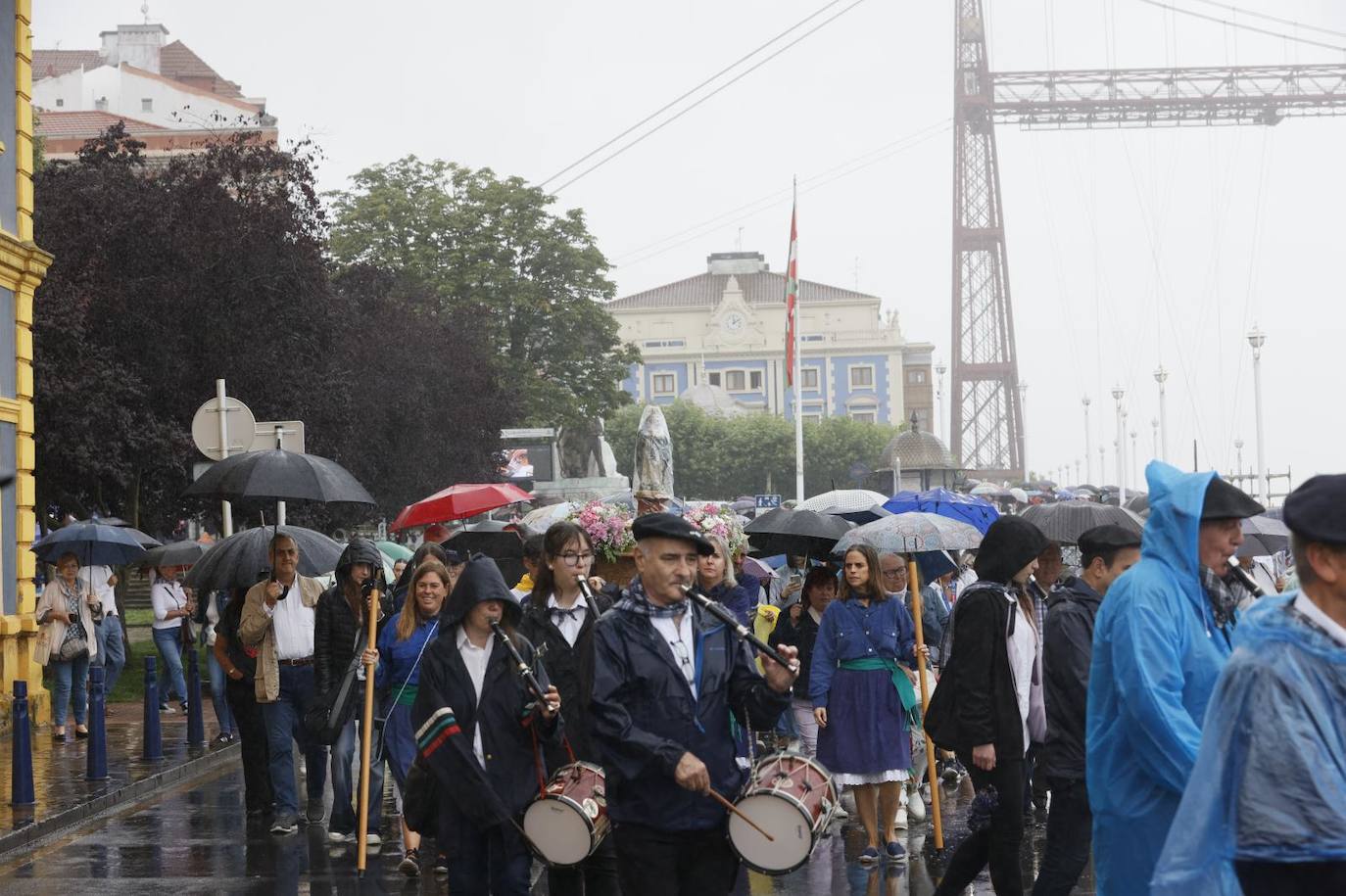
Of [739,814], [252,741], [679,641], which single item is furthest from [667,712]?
[252,741]

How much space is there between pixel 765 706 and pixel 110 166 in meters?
24.1

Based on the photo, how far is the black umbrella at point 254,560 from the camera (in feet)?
42.5

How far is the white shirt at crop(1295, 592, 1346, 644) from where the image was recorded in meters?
3.86

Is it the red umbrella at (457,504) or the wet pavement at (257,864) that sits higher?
the red umbrella at (457,504)

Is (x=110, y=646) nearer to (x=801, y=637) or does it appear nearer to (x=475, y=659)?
(x=801, y=637)

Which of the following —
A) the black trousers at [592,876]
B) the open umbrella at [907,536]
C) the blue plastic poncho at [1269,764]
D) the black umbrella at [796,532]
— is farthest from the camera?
the black umbrella at [796,532]

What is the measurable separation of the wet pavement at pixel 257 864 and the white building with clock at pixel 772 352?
131m

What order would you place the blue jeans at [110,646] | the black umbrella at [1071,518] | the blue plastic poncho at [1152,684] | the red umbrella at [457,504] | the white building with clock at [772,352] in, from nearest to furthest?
1. the blue plastic poncho at [1152,684]
2. the black umbrella at [1071,518]
3. the red umbrella at [457,504]
4. the blue jeans at [110,646]
5. the white building with clock at [772,352]

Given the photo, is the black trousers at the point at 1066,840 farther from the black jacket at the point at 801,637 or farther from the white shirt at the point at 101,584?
the white shirt at the point at 101,584

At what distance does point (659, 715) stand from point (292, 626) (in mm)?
6789

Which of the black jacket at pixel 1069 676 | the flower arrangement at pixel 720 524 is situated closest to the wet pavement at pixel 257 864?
the flower arrangement at pixel 720 524

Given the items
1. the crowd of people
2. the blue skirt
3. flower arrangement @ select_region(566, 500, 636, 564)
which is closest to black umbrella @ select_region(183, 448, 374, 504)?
the crowd of people

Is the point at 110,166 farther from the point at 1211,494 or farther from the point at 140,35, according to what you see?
the point at 140,35

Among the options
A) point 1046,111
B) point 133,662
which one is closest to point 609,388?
point 133,662
